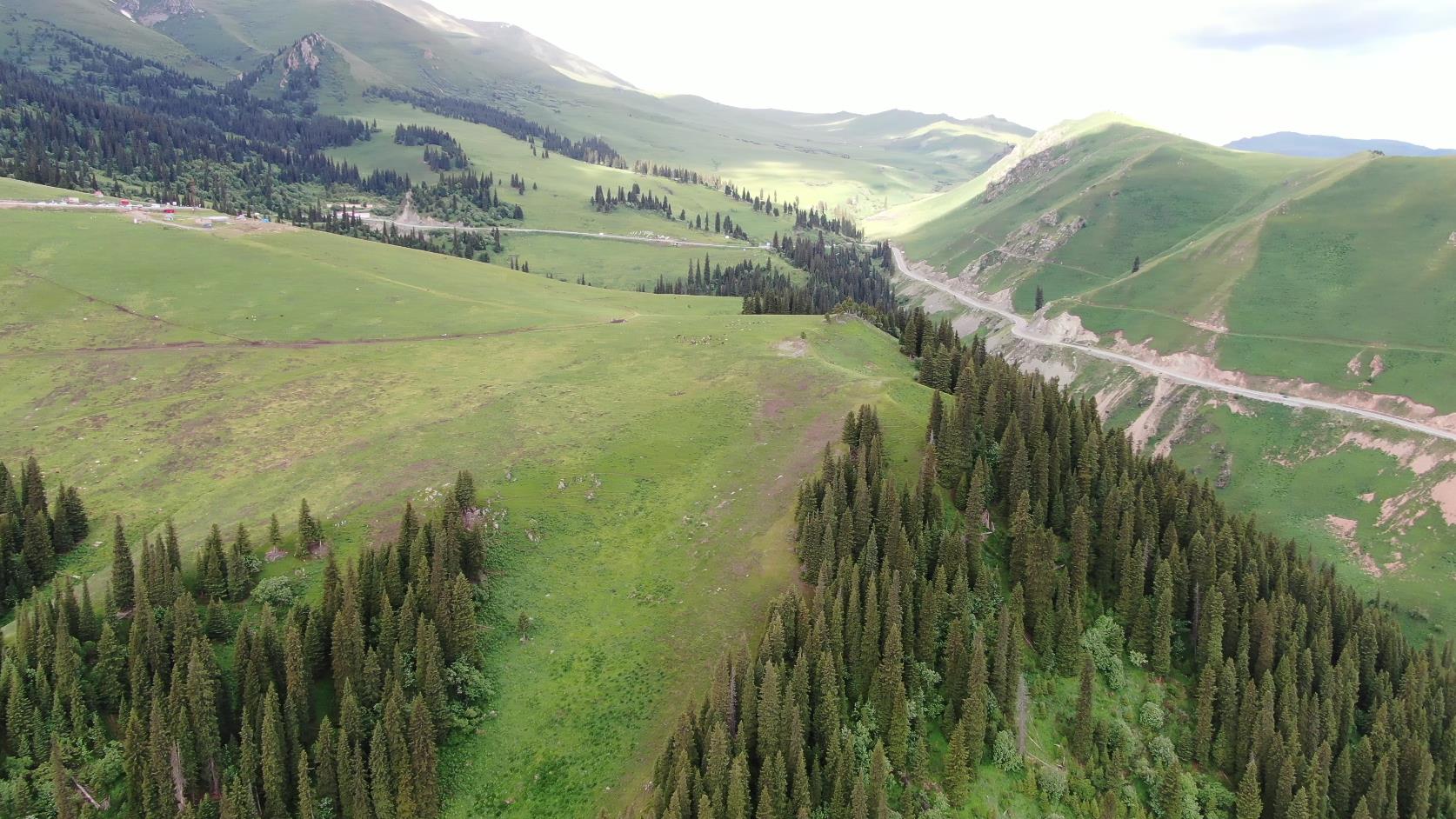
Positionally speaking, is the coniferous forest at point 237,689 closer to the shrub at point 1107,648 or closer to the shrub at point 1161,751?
the shrub at point 1107,648

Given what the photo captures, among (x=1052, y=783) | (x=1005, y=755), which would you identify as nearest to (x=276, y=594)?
(x=1005, y=755)

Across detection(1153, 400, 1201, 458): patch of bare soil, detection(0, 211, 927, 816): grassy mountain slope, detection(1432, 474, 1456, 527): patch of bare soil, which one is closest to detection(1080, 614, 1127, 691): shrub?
detection(0, 211, 927, 816): grassy mountain slope

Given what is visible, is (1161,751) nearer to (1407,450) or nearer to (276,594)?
(276,594)

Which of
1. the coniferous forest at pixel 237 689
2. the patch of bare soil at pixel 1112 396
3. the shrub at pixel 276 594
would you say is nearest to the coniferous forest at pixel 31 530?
the coniferous forest at pixel 237 689

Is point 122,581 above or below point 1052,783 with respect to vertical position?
above

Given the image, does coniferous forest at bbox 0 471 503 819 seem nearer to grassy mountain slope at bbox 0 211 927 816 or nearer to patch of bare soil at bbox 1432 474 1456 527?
grassy mountain slope at bbox 0 211 927 816

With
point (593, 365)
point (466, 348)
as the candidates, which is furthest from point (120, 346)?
point (593, 365)
